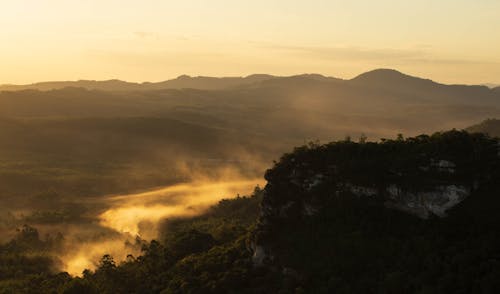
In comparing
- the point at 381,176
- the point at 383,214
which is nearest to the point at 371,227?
→ the point at 383,214

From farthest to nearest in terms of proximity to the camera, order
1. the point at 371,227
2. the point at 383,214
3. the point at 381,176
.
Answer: the point at 381,176 < the point at 383,214 < the point at 371,227

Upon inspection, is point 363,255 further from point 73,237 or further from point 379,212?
point 73,237

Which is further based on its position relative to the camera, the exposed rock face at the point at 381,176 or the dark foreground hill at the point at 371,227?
the exposed rock face at the point at 381,176

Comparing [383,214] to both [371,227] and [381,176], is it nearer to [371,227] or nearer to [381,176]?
[371,227]

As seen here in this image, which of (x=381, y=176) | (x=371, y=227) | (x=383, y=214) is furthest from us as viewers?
(x=381, y=176)

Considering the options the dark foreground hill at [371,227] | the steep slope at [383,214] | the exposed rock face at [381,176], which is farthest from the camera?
the exposed rock face at [381,176]
